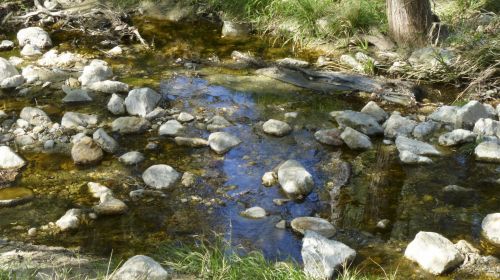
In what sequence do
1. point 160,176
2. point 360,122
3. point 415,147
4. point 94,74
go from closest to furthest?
1. point 160,176
2. point 415,147
3. point 360,122
4. point 94,74

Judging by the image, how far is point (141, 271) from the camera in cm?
289

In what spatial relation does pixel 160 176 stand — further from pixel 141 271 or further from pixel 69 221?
pixel 141 271

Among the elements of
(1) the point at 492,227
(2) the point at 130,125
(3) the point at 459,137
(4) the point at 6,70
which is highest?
(1) the point at 492,227

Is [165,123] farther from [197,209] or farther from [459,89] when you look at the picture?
[459,89]

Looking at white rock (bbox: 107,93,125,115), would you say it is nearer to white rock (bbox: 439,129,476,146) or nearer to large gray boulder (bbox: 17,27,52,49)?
large gray boulder (bbox: 17,27,52,49)

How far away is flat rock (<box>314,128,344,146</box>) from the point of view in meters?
4.85

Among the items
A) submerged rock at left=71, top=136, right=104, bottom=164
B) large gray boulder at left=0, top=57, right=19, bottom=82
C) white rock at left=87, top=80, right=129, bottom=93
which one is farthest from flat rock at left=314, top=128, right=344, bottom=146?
large gray boulder at left=0, top=57, right=19, bottom=82

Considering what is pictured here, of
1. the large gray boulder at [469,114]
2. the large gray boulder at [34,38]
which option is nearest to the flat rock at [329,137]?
the large gray boulder at [469,114]

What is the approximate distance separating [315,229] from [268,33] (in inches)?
169

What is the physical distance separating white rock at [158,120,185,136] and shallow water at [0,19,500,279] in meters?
0.08

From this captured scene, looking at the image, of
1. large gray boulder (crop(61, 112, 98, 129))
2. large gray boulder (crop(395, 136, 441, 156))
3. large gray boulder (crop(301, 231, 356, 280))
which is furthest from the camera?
large gray boulder (crop(61, 112, 98, 129))

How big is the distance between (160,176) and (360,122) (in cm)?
176

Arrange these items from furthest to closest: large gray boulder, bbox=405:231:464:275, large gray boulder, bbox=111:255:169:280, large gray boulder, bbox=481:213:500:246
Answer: large gray boulder, bbox=481:213:500:246
large gray boulder, bbox=405:231:464:275
large gray boulder, bbox=111:255:169:280

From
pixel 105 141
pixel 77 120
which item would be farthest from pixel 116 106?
pixel 105 141
